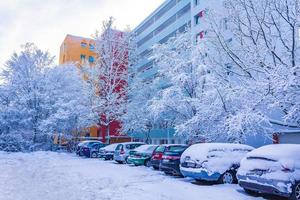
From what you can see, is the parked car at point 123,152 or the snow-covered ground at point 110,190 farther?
the parked car at point 123,152

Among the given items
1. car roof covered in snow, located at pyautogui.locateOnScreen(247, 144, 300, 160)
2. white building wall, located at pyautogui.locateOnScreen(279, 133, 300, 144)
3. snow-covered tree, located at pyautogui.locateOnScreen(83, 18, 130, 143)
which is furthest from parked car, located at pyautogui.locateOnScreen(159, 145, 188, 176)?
snow-covered tree, located at pyautogui.locateOnScreen(83, 18, 130, 143)

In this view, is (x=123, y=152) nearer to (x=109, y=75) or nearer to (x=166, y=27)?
(x=109, y=75)

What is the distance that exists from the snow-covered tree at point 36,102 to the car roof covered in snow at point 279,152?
80.9 ft

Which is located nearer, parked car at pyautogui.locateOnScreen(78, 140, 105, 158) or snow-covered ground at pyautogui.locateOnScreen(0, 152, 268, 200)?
snow-covered ground at pyautogui.locateOnScreen(0, 152, 268, 200)

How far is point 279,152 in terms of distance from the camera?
8.43 m

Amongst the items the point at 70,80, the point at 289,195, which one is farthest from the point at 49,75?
the point at 289,195

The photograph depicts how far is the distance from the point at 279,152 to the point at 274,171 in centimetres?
66

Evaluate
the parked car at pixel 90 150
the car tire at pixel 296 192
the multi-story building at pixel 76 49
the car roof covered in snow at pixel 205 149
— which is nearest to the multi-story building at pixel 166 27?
the parked car at pixel 90 150

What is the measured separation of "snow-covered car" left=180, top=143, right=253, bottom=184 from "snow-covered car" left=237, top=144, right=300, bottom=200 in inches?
63.7

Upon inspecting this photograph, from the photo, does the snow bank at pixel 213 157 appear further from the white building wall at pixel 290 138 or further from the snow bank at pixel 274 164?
the white building wall at pixel 290 138

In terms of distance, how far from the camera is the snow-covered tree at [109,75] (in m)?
33.9

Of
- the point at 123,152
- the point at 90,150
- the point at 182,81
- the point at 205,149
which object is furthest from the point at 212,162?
the point at 90,150

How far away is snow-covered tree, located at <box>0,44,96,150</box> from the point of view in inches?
1209

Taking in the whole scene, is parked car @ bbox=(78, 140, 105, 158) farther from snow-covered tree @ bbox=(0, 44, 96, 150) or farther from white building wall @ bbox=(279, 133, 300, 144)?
white building wall @ bbox=(279, 133, 300, 144)
